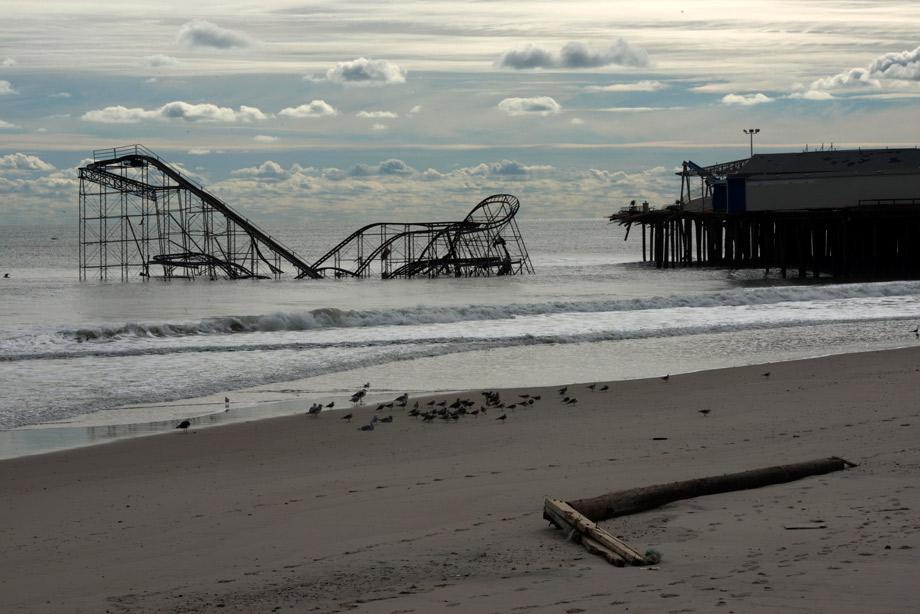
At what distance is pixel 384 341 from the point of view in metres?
25.5

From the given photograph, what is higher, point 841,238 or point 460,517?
point 841,238

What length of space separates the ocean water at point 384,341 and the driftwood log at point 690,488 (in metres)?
7.10

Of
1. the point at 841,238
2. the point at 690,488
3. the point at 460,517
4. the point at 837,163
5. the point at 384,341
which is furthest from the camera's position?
the point at 837,163

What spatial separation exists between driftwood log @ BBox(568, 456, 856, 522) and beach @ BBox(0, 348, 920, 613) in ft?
0.32

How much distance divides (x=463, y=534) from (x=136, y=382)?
1181 centimetres

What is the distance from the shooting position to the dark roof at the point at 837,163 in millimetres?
63491

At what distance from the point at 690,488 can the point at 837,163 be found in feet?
201

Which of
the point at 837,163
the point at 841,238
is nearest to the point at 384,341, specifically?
the point at 841,238

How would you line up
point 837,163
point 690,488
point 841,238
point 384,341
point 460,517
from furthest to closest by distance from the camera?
1. point 837,163
2. point 841,238
3. point 384,341
4. point 690,488
5. point 460,517

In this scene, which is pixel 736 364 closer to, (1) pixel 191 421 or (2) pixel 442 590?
(1) pixel 191 421

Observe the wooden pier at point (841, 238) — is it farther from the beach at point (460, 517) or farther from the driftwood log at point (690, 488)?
the driftwood log at point (690, 488)

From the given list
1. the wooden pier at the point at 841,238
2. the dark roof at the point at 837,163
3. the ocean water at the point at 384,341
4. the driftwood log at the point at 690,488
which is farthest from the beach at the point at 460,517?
the dark roof at the point at 837,163

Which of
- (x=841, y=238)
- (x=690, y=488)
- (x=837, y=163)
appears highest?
(x=837, y=163)

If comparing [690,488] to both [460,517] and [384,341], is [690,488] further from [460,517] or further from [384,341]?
[384,341]
